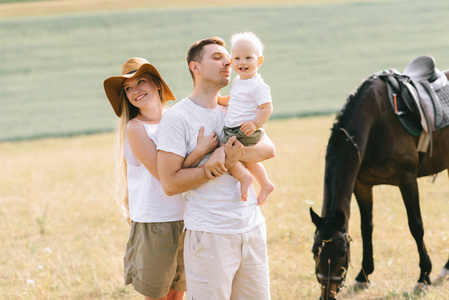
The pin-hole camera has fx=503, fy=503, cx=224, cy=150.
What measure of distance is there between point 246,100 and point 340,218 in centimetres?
147

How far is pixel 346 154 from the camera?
434 centimetres

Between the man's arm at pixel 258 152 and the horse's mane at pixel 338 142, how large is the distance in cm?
131

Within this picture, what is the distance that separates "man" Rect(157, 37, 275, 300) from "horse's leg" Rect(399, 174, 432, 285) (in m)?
2.38

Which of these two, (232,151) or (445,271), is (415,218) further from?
(232,151)

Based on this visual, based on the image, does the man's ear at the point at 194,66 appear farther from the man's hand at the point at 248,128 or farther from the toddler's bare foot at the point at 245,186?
the toddler's bare foot at the point at 245,186

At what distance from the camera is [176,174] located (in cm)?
283

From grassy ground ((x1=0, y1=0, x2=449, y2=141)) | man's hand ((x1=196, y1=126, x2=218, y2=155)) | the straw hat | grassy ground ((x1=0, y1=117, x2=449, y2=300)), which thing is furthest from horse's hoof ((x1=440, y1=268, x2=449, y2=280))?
grassy ground ((x1=0, y1=0, x2=449, y2=141))

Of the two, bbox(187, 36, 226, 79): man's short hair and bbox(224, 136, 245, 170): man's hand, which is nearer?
bbox(224, 136, 245, 170): man's hand

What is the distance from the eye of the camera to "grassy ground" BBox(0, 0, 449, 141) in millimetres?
22094

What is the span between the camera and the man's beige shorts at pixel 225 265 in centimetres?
281

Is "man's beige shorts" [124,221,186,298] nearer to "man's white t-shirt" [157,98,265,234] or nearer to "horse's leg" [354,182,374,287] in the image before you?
"man's white t-shirt" [157,98,265,234]

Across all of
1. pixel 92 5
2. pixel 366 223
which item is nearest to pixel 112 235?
pixel 366 223

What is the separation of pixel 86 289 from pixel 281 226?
260 centimetres

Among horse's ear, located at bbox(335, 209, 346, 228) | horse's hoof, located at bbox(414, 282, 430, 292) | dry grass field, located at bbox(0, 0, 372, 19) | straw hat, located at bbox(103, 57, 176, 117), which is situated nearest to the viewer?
straw hat, located at bbox(103, 57, 176, 117)
